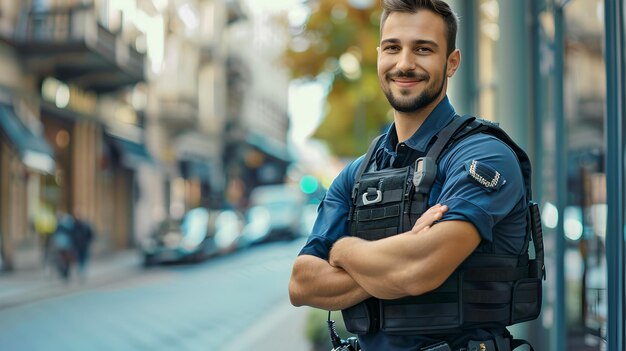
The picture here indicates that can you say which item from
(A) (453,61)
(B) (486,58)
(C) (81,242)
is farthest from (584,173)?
(C) (81,242)

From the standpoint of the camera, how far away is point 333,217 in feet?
8.07

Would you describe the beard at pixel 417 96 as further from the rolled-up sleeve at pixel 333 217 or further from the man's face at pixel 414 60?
the rolled-up sleeve at pixel 333 217

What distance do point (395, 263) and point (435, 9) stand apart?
671mm

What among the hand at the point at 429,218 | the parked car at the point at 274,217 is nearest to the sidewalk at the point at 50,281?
the parked car at the point at 274,217

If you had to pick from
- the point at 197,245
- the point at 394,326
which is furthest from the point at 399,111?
the point at 197,245

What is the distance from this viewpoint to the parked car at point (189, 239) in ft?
84.0

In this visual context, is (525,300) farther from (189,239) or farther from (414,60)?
(189,239)

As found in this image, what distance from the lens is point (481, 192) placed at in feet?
6.80

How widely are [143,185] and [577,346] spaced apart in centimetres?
3077

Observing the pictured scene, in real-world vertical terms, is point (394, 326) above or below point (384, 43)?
below

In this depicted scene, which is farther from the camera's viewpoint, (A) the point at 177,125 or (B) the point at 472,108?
(A) the point at 177,125

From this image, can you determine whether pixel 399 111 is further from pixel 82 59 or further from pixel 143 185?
pixel 143 185

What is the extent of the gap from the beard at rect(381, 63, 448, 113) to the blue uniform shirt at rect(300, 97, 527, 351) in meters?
0.06

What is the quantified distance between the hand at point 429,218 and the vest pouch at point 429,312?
0.15 m
